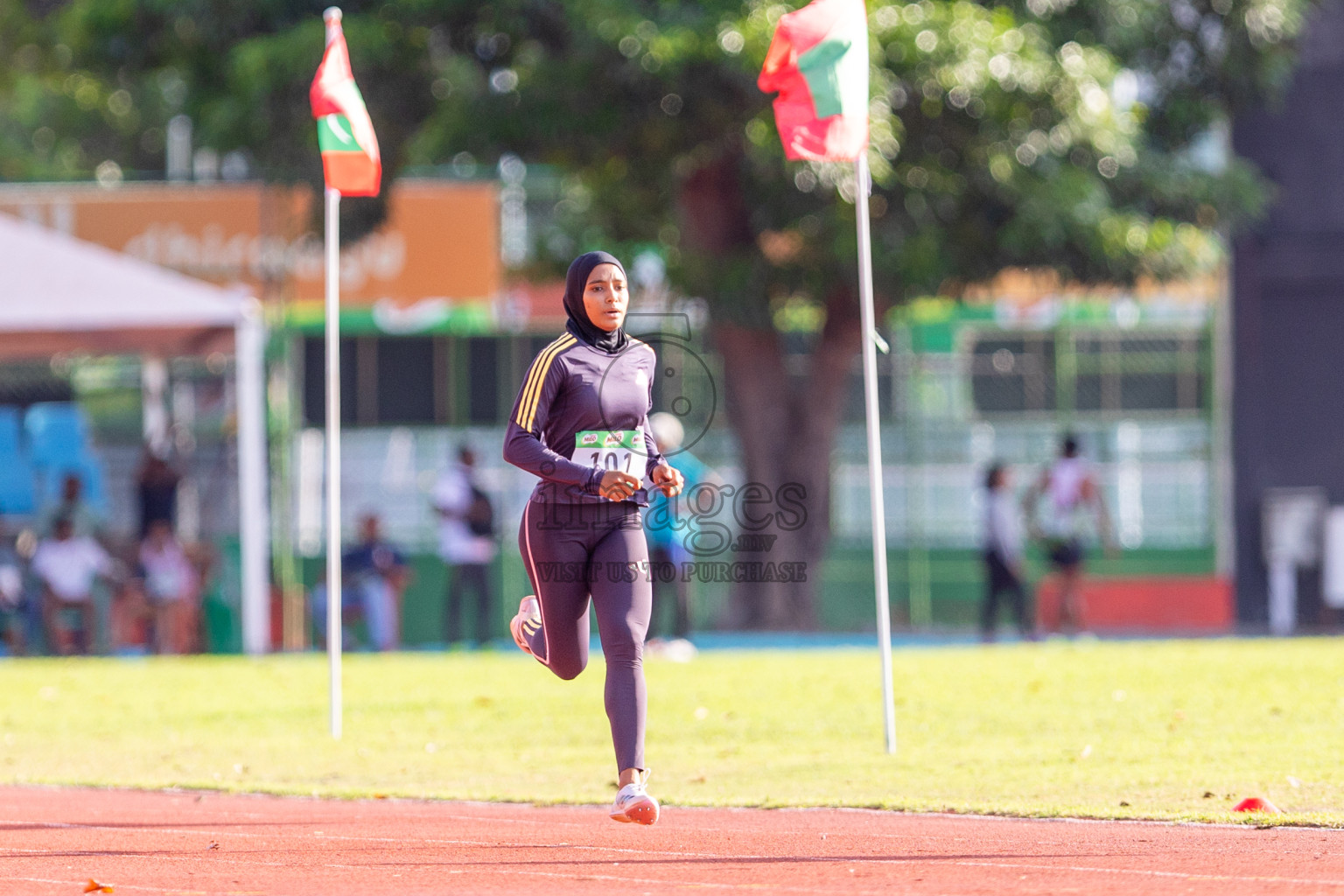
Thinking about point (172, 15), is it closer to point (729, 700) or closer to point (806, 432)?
point (806, 432)

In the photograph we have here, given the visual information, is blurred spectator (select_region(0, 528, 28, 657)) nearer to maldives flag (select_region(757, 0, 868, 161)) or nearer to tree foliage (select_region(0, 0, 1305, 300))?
tree foliage (select_region(0, 0, 1305, 300))

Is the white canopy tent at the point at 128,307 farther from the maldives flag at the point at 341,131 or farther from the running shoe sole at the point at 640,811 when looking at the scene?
the running shoe sole at the point at 640,811

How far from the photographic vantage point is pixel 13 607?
18953 mm

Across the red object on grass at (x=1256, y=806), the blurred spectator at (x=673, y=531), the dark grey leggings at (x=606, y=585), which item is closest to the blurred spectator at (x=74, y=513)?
the blurred spectator at (x=673, y=531)

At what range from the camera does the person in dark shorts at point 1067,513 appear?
60.6 ft

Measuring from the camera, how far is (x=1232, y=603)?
75.4 ft

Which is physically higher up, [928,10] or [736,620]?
[928,10]

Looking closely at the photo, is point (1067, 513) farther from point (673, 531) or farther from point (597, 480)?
point (597, 480)

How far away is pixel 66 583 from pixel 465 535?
11.6 ft

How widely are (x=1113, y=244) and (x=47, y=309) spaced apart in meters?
9.15

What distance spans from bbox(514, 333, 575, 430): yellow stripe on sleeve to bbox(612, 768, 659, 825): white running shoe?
122 cm

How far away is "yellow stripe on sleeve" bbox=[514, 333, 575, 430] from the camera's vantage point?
6914 mm

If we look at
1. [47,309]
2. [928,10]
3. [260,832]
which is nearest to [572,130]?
[928,10]

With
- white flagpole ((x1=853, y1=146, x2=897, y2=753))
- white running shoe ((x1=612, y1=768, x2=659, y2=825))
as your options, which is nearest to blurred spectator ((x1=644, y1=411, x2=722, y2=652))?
white flagpole ((x1=853, y1=146, x2=897, y2=753))
